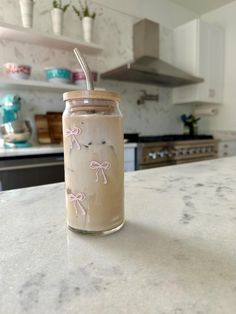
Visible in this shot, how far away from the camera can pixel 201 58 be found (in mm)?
2777

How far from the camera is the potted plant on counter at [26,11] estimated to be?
1.80 meters

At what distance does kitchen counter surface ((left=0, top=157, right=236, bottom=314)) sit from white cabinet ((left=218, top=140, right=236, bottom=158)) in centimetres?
257

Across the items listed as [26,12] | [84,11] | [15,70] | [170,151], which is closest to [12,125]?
[15,70]

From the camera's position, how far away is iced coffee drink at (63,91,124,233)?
1.11 feet

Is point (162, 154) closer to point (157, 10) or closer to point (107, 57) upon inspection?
point (107, 57)

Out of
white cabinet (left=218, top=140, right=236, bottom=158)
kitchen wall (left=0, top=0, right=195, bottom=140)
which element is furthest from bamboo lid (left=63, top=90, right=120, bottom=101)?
white cabinet (left=218, top=140, right=236, bottom=158)

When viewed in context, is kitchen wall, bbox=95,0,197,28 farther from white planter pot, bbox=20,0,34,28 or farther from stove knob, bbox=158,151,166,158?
stove knob, bbox=158,151,166,158

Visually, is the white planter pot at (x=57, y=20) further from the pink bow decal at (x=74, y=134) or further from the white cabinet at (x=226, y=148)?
the white cabinet at (x=226, y=148)

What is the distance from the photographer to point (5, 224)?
42 cm

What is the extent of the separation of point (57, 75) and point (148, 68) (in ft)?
2.76

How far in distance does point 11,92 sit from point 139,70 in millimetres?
1127

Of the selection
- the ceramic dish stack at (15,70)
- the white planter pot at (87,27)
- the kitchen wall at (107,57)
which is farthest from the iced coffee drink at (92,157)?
the white planter pot at (87,27)

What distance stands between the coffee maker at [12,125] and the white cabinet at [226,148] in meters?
2.17

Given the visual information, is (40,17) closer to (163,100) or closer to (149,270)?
(163,100)
